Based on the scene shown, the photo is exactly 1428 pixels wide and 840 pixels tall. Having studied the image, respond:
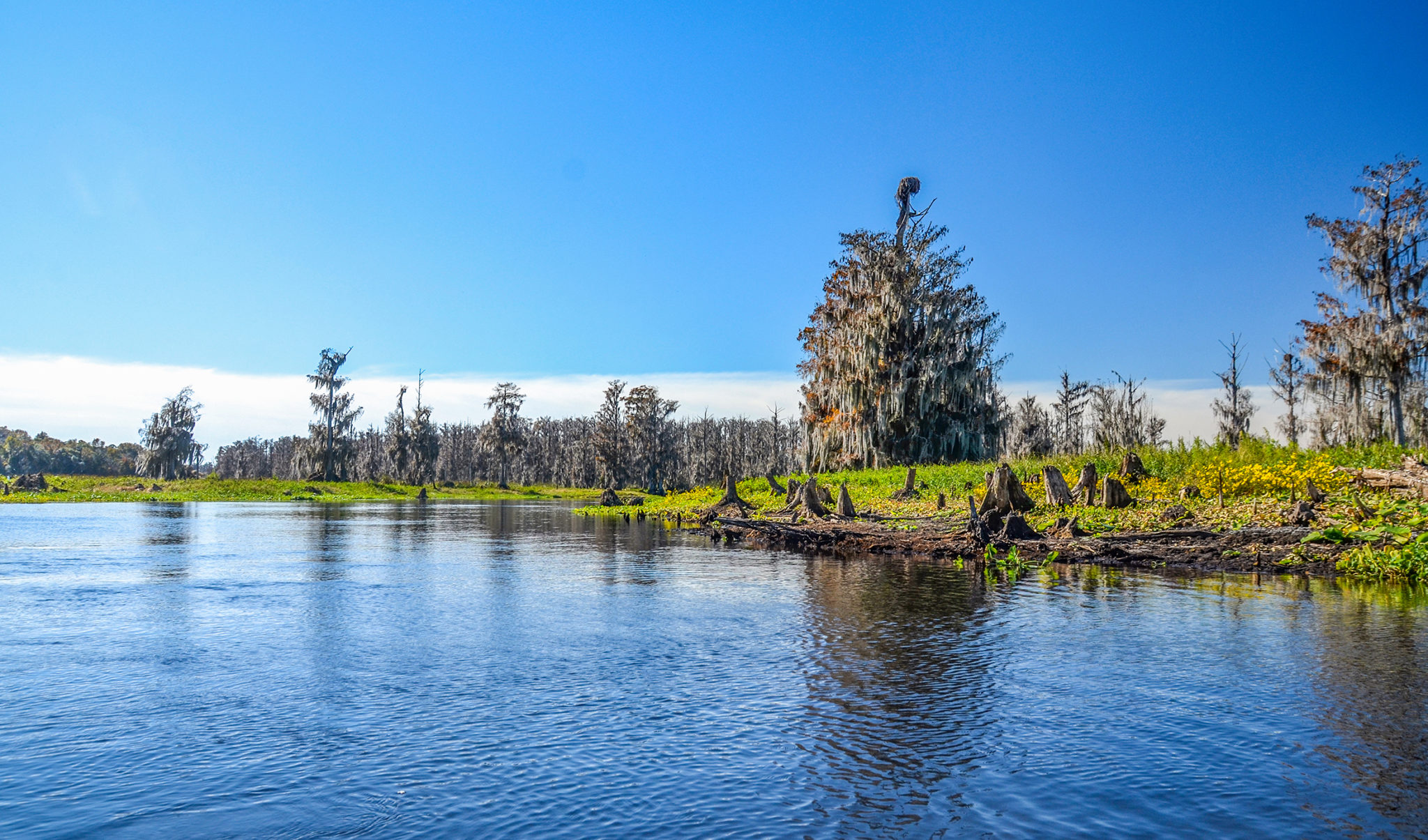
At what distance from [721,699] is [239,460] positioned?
7883 inches

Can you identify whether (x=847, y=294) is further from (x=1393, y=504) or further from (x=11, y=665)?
(x=11, y=665)

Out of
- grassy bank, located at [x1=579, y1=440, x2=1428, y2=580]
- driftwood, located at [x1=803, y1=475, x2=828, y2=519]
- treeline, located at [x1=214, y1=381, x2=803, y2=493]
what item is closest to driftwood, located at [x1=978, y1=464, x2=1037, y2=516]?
grassy bank, located at [x1=579, y1=440, x2=1428, y2=580]

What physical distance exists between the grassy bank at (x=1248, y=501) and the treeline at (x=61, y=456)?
451 ft

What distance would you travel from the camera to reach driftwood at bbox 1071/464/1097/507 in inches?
990

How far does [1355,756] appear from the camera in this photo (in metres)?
7.25

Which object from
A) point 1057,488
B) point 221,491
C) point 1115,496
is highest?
point 1057,488

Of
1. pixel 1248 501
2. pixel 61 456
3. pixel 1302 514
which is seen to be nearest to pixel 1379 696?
pixel 1302 514

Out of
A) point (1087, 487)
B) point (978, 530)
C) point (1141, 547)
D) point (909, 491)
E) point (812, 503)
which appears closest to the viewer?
point (1141, 547)

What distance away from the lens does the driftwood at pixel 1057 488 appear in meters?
25.2

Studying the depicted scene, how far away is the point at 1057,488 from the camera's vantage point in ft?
82.9

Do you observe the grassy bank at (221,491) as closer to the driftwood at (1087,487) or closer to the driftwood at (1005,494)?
the driftwood at (1005,494)

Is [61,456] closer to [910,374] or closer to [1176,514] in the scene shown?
Result: [910,374]

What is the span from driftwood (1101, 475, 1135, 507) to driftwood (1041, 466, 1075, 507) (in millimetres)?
1072

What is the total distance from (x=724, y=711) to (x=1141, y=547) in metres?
14.9
